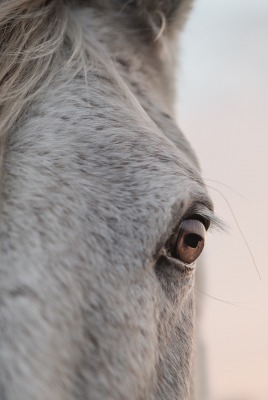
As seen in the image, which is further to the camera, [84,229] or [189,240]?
[189,240]

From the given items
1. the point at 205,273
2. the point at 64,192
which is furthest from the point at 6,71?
the point at 205,273

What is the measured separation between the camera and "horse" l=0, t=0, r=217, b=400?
87 centimetres

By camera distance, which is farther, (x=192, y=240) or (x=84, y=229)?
(x=192, y=240)

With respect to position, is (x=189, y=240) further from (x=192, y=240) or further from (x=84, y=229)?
(x=84, y=229)

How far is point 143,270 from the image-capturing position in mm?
1003

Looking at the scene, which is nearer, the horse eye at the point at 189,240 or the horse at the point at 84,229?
the horse at the point at 84,229

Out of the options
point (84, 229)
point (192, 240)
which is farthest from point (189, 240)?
point (84, 229)

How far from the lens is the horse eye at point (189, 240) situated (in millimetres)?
1084

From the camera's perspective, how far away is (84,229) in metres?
0.97

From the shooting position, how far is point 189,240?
1.10 metres

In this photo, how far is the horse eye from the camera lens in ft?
3.56

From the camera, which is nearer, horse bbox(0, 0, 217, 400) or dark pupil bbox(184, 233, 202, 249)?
horse bbox(0, 0, 217, 400)

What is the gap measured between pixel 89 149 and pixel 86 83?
0.65ft

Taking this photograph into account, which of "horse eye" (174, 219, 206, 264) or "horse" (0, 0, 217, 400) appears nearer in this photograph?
"horse" (0, 0, 217, 400)
